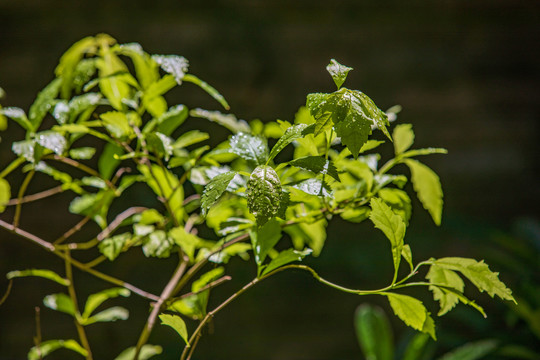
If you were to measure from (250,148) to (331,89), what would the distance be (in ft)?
4.14

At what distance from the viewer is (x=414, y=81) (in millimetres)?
1657

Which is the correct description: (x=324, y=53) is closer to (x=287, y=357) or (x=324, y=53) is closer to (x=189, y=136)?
(x=287, y=357)

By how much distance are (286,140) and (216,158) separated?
0.21m

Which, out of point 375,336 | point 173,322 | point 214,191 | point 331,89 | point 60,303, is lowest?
point 375,336

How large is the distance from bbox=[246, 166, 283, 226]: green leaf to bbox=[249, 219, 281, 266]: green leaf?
100 mm

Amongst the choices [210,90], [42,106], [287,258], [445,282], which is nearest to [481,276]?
[445,282]

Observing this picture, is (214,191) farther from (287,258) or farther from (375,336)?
(375,336)

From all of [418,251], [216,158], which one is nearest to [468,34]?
[418,251]

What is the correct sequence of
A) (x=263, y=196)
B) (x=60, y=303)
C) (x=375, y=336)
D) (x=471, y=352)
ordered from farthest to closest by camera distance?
(x=375, y=336) → (x=471, y=352) → (x=60, y=303) → (x=263, y=196)

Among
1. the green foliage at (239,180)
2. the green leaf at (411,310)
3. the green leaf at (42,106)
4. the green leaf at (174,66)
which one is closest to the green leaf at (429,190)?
the green foliage at (239,180)

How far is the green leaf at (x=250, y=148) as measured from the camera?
1.20ft

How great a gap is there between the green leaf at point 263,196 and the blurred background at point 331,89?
1174mm

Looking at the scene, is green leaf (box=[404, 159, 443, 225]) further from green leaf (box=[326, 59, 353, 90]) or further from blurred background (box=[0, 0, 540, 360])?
blurred background (box=[0, 0, 540, 360])

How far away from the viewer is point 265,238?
402 millimetres
